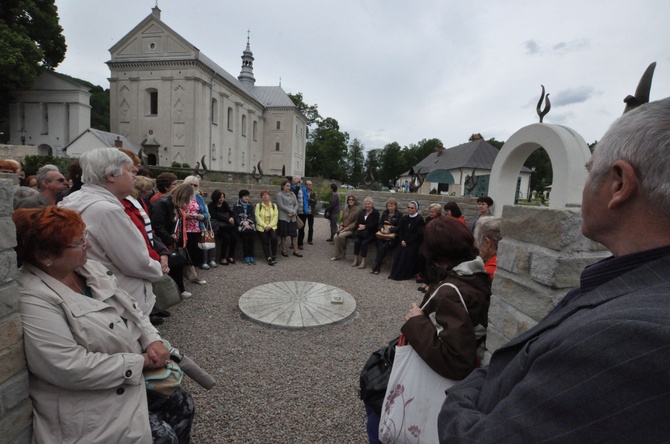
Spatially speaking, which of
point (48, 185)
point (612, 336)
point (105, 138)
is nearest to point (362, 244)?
point (48, 185)

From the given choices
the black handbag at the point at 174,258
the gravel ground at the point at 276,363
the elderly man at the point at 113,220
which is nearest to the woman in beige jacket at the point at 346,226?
the gravel ground at the point at 276,363

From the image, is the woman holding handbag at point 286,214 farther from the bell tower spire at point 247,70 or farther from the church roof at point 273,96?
the bell tower spire at point 247,70

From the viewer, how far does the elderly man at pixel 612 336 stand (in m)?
0.57

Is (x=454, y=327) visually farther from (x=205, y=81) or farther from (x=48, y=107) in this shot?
(x=48, y=107)

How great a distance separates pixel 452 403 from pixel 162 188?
532 cm

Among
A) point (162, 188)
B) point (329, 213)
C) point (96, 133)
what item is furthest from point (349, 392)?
point (96, 133)

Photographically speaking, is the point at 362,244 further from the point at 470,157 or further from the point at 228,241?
the point at 470,157

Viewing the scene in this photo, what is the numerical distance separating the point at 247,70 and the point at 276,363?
165ft

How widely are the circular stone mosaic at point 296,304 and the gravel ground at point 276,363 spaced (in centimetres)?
12

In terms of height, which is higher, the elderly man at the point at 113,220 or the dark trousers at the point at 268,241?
the elderly man at the point at 113,220

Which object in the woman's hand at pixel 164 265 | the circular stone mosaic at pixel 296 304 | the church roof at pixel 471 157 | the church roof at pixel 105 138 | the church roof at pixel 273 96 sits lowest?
the circular stone mosaic at pixel 296 304

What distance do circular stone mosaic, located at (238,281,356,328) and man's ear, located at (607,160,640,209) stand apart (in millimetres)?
3791

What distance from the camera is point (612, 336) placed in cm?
62

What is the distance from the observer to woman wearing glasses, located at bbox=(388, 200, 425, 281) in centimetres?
674
